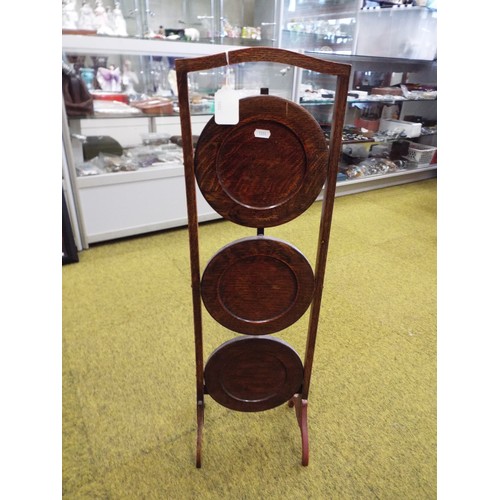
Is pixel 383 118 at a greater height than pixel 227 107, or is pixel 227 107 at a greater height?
pixel 227 107

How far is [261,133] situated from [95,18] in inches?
91.9

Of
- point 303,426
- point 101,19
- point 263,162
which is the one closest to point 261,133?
point 263,162

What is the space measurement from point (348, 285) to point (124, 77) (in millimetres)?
2165

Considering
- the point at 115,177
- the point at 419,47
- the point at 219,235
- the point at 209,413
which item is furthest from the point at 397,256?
the point at 419,47

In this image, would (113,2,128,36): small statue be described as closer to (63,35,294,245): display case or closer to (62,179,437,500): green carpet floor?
(63,35,294,245): display case

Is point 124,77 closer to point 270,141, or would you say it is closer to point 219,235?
point 219,235

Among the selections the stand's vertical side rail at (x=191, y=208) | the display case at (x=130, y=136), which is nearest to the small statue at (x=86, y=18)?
the display case at (x=130, y=136)

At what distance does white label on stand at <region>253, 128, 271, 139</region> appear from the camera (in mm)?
875

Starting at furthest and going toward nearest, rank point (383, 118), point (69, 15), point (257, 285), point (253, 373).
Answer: point (383, 118)
point (69, 15)
point (253, 373)
point (257, 285)

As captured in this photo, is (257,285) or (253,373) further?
(253,373)

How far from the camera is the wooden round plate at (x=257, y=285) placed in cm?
101

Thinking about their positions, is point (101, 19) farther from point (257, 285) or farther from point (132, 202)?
point (257, 285)

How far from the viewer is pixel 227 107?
32.8 inches

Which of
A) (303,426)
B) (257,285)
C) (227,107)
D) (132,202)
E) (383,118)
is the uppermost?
(227,107)
